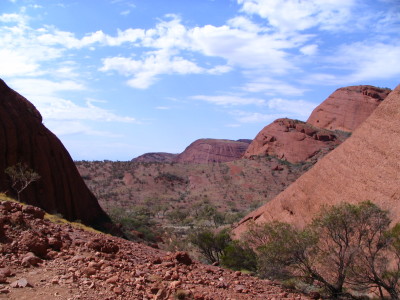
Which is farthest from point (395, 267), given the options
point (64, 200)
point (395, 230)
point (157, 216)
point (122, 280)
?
point (157, 216)

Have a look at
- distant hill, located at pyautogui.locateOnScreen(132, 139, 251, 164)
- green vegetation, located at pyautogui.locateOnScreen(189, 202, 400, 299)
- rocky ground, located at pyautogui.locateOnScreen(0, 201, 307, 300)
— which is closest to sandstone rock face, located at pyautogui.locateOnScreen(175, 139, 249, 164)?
distant hill, located at pyautogui.locateOnScreen(132, 139, 251, 164)

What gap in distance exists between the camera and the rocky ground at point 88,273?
5.71 meters

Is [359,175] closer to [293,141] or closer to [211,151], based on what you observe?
[293,141]

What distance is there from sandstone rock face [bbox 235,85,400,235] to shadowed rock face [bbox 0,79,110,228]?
1265cm

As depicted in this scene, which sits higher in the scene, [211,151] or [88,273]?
[211,151]

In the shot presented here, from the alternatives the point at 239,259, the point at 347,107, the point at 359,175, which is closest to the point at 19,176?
the point at 239,259

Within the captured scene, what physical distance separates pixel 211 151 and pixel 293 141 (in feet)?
180

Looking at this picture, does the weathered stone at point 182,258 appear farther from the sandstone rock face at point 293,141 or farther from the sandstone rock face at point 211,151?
the sandstone rock face at point 211,151

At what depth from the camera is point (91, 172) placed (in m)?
63.5

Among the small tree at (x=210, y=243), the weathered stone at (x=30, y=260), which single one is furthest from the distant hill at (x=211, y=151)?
the weathered stone at (x=30, y=260)

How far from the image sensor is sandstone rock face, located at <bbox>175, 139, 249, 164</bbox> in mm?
124175

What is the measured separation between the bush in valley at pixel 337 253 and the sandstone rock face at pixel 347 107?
229 ft

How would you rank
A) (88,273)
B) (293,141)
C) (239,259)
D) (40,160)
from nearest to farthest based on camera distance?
(88,273) < (239,259) < (40,160) < (293,141)

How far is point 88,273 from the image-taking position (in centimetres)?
629
